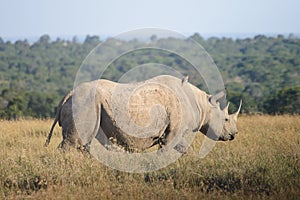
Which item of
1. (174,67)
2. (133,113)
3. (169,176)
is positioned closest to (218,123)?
(133,113)

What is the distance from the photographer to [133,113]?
29.5 ft

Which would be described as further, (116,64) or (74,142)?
(116,64)

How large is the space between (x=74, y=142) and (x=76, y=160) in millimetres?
592

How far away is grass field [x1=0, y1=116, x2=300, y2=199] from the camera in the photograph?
705cm

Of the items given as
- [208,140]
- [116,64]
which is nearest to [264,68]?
[116,64]

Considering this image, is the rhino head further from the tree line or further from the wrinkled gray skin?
the tree line

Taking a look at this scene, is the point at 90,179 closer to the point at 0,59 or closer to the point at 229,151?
the point at 229,151

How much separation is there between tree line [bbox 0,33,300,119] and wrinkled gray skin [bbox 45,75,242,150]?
15.2 meters

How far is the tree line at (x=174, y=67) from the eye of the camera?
1216 inches

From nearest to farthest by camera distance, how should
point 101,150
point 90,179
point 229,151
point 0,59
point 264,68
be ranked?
point 90,179
point 101,150
point 229,151
point 264,68
point 0,59

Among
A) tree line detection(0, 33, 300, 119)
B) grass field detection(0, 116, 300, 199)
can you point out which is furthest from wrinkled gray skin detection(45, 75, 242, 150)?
tree line detection(0, 33, 300, 119)

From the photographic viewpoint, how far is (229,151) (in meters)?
9.80

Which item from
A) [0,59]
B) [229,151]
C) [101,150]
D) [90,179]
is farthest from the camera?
[0,59]

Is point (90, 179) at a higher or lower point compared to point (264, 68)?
higher
